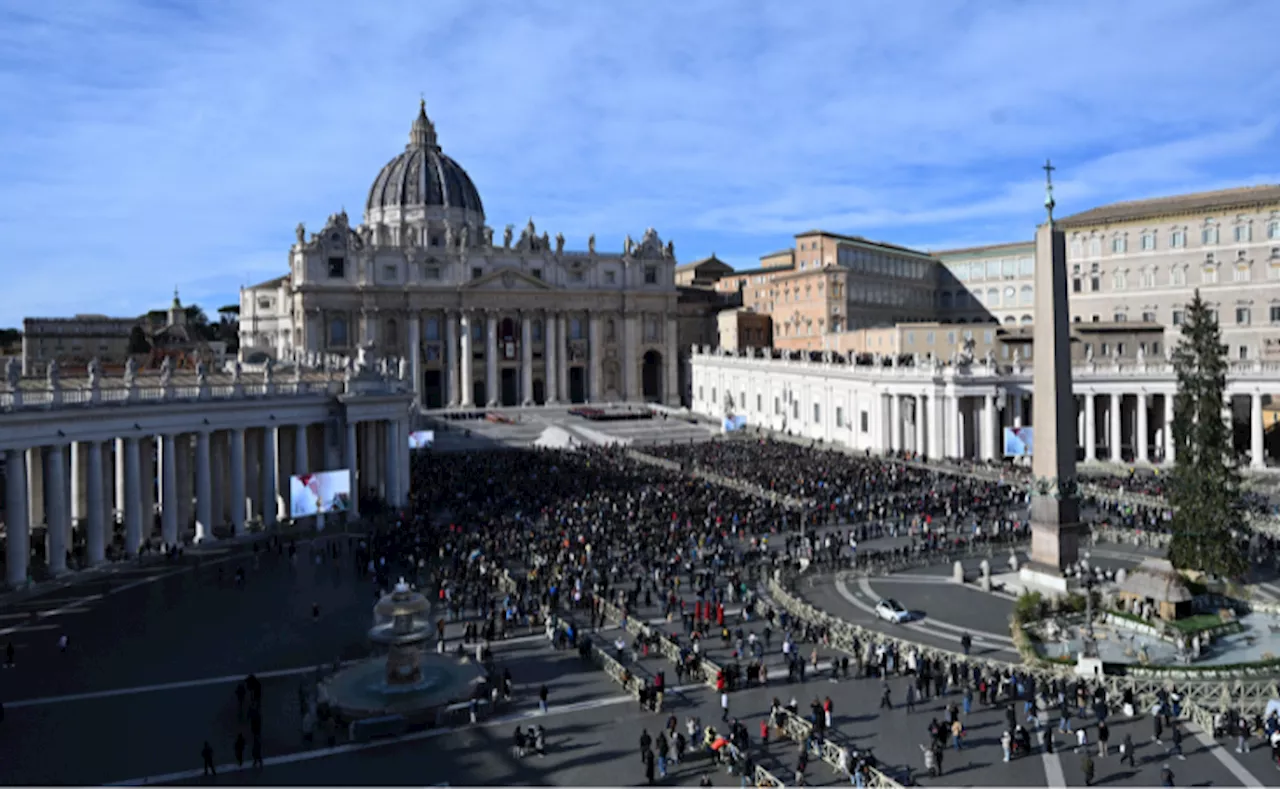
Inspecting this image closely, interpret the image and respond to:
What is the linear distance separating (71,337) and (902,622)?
327 ft

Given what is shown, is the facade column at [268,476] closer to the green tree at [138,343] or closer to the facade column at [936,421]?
the facade column at [936,421]

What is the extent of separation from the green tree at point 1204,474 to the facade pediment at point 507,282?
221 ft

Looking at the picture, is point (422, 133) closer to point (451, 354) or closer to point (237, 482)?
point (451, 354)

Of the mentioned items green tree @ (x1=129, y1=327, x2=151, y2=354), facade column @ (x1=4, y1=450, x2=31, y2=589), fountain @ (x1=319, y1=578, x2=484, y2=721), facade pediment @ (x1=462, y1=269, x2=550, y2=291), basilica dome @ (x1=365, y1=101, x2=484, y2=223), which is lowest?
fountain @ (x1=319, y1=578, x2=484, y2=721)

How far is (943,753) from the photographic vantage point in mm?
16859

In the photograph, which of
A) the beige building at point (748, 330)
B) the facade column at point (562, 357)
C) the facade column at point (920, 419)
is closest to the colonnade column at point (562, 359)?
the facade column at point (562, 357)

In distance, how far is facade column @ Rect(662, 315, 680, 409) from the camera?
9700 cm

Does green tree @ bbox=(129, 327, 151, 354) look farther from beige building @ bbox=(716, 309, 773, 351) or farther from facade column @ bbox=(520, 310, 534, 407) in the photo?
beige building @ bbox=(716, 309, 773, 351)

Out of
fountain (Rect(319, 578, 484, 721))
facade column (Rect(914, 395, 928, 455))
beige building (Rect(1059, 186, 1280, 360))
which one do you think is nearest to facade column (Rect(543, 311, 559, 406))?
facade column (Rect(914, 395, 928, 455))

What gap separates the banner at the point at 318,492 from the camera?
3297cm

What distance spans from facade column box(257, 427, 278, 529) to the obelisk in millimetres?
26418

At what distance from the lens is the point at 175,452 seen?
34.9 meters

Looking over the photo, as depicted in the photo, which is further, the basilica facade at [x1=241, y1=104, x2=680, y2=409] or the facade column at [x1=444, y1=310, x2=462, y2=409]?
the facade column at [x1=444, y1=310, x2=462, y2=409]

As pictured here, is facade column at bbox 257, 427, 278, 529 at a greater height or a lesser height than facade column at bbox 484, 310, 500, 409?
lesser
